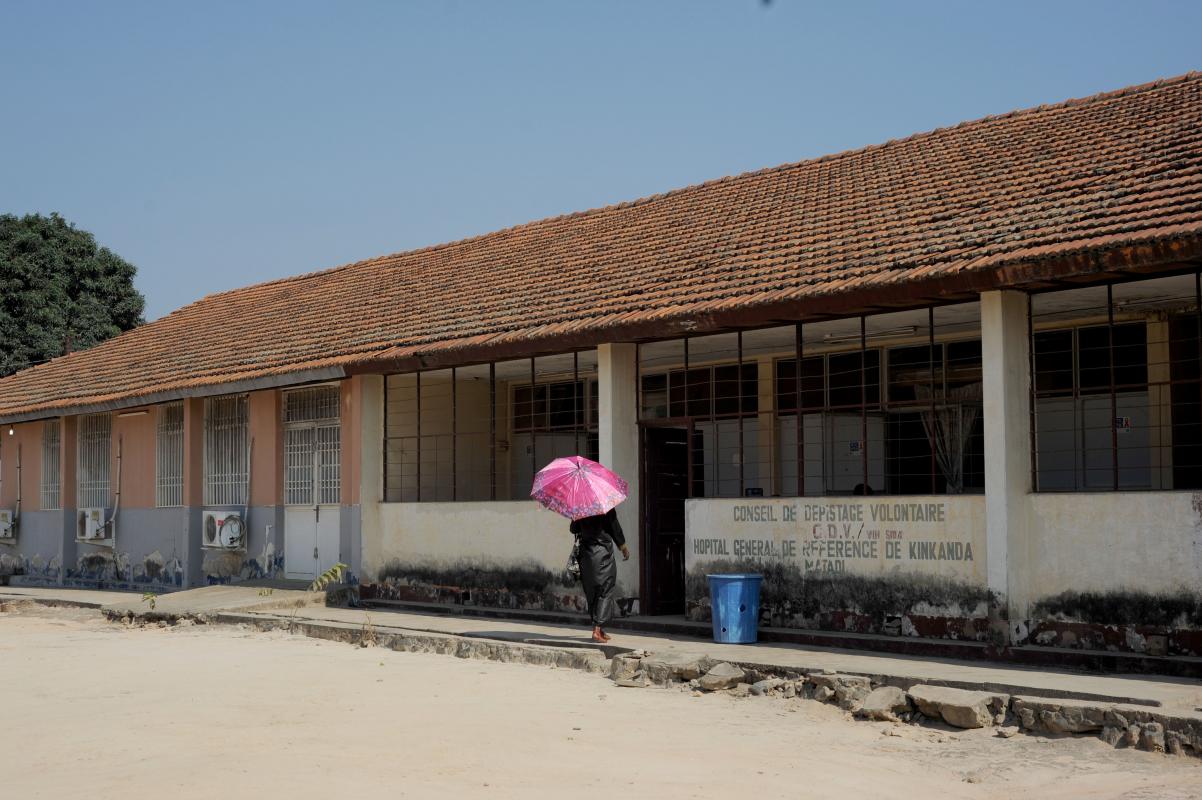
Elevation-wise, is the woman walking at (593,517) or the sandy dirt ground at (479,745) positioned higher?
the woman walking at (593,517)

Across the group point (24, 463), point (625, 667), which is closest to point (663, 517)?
point (625, 667)

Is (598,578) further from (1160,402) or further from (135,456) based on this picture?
(135,456)

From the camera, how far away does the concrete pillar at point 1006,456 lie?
11.1 meters

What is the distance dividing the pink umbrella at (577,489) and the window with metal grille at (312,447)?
6685 millimetres

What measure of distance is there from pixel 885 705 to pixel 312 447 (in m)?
11.7

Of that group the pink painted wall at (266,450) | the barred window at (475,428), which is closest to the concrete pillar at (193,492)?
Answer: the pink painted wall at (266,450)

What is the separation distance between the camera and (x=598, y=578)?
1288 centimetres

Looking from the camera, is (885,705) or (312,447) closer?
(885,705)

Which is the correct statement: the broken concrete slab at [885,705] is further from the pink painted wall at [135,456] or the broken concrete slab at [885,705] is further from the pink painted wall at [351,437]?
the pink painted wall at [135,456]

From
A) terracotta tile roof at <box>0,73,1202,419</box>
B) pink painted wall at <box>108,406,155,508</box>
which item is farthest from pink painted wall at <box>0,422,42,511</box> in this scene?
pink painted wall at <box>108,406,155,508</box>

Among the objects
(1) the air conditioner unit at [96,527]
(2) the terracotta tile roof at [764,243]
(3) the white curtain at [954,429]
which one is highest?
(2) the terracotta tile roof at [764,243]

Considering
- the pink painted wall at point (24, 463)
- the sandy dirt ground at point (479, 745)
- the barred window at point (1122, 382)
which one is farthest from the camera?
the pink painted wall at point (24, 463)

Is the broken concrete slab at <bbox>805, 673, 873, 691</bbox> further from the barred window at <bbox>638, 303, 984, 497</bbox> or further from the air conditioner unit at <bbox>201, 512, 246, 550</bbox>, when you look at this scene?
the air conditioner unit at <bbox>201, 512, 246, 550</bbox>

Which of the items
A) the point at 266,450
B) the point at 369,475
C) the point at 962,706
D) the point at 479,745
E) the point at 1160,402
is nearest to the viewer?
the point at 479,745
